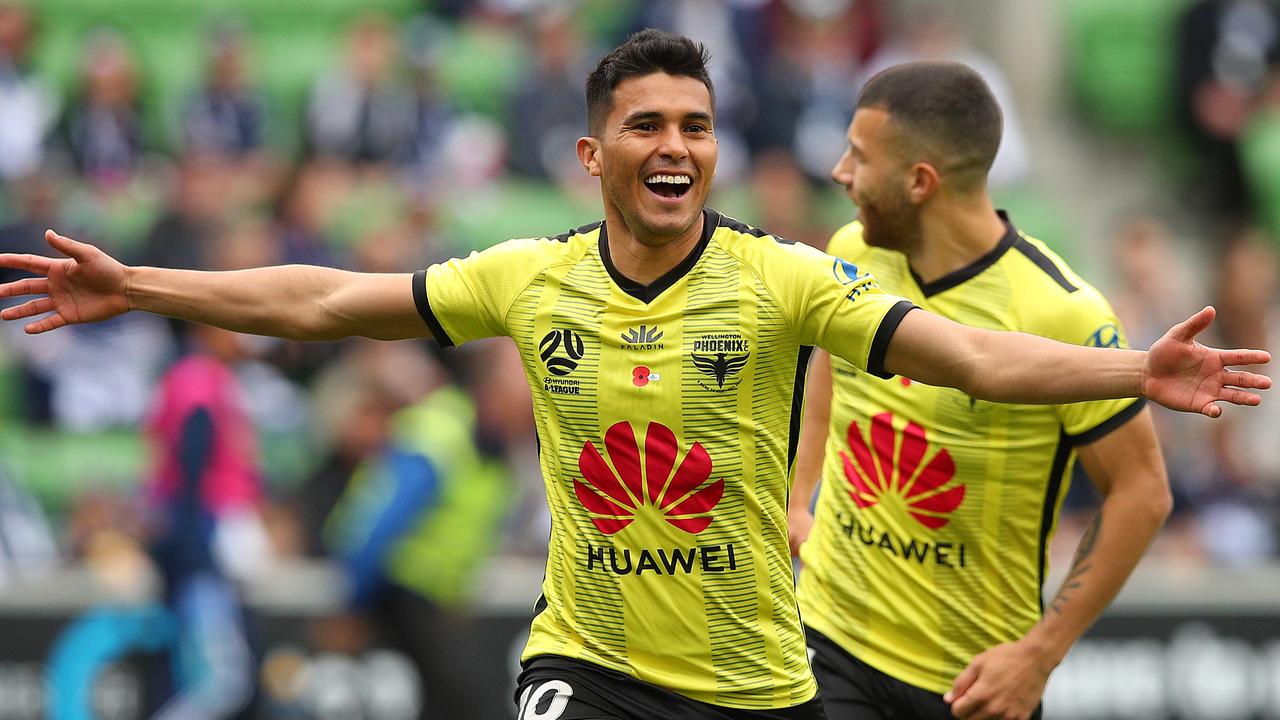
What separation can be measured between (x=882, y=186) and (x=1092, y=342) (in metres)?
0.84

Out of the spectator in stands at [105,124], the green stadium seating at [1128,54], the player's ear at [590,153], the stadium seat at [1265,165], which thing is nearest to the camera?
the player's ear at [590,153]

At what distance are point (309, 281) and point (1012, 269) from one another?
2247mm

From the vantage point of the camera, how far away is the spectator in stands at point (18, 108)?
13.7 metres

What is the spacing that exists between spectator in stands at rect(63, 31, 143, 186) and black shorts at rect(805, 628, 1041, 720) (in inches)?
372

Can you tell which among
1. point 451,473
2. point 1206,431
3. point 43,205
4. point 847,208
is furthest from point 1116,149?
point 43,205

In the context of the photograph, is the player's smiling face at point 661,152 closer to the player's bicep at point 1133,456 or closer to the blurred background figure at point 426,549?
the player's bicep at point 1133,456

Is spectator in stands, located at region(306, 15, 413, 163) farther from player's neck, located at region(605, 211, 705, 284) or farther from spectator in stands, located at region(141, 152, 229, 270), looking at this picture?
player's neck, located at region(605, 211, 705, 284)

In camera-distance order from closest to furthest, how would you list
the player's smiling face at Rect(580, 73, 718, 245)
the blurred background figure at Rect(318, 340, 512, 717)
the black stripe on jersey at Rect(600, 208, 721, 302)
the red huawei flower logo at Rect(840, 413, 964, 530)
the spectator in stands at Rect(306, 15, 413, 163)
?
1. the player's smiling face at Rect(580, 73, 718, 245)
2. the black stripe on jersey at Rect(600, 208, 721, 302)
3. the red huawei flower logo at Rect(840, 413, 964, 530)
4. the blurred background figure at Rect(318, 340, 512, 717)
5. the spectator in stands at Rect(306, 15, 413, 163)

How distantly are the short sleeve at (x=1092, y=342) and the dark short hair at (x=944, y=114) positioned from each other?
57cm

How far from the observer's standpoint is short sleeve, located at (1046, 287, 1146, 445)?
553cm

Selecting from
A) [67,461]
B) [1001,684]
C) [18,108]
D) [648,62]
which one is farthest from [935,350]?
→ [18,108]

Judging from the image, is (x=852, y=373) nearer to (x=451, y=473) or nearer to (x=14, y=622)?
(x=451, y=473)

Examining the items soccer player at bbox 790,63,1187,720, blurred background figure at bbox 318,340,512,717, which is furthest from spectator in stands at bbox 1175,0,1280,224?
soccer player at bbox 790,63,1187,720

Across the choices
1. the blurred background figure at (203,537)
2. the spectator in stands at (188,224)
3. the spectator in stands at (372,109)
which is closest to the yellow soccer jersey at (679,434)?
the blurred background figure at (203,537)
